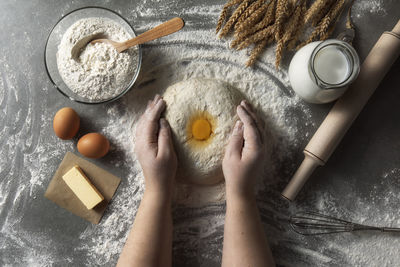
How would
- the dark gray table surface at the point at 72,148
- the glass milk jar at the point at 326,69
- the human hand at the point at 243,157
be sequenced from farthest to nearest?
1. the dark gray table surface at the point at 72,148
2. the human hand at the point at 243,157
3. the glass milk jar at the point at 326,69

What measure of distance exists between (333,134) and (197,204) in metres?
0.52

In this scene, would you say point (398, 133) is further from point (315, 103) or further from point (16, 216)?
point (16, 216)

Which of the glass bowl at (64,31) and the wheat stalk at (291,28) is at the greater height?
the wheat stalk at (291,28)

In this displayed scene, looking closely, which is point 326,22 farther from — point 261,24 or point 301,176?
point 301,176

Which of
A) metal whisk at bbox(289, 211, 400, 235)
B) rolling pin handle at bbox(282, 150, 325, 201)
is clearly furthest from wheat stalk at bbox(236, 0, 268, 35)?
metal whisk at bbox(289, 211, 400, 235)

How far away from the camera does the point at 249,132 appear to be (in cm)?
108

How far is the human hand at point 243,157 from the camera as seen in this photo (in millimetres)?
1070

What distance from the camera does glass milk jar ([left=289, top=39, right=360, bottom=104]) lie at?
964 mm

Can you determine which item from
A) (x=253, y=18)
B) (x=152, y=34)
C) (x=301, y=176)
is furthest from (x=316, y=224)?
(x=152, y=34)

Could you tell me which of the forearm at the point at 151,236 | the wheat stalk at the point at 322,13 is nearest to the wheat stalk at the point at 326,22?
the wheat stalk at the point at 322,13

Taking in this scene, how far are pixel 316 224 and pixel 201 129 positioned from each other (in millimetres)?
532

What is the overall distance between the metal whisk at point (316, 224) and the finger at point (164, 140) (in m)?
0.50

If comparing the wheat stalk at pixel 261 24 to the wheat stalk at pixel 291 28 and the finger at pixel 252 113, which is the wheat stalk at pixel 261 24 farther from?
the finger at pixel 252 113

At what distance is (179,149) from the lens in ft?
3.67
